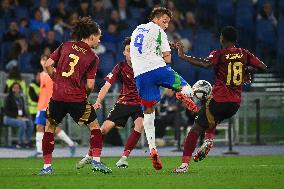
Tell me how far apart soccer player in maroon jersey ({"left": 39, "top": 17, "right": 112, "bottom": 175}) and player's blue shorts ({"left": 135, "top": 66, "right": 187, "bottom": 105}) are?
78 centimetres

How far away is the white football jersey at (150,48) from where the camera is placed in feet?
49.4

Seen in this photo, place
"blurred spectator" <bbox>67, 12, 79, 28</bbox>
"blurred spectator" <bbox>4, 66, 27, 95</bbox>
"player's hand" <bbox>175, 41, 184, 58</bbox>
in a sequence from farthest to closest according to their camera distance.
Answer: "blurred spectator" <bbox>67, 12, 79, 28</bbox>
"blurred spectator" <bbox>4, 66, 27, 95</bbox>
"player's hand" <bbox>175, 41, 184, 58</bbox>

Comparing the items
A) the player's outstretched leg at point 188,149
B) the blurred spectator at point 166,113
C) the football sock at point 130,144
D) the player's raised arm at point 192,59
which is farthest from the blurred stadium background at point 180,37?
the player's raised arm at point 192,59

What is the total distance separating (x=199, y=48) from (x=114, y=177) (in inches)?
599

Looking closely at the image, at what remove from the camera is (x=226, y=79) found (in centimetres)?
1568

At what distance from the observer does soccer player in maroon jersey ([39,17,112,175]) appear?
14.7m

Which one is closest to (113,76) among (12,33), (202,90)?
(202,90)

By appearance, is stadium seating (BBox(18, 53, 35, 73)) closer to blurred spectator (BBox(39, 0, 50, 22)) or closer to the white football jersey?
blurred spectator (BBox(39, 0, 50, 22))

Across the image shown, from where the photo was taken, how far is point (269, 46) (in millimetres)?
30250

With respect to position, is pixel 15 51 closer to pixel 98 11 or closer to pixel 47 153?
pixel 98 11

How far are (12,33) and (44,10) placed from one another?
1799 millimetres

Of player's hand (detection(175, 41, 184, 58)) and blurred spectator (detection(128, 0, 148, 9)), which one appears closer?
player's hand (detection(175, 41, 184, 58))

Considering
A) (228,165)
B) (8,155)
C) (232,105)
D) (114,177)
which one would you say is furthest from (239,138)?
(114,177)

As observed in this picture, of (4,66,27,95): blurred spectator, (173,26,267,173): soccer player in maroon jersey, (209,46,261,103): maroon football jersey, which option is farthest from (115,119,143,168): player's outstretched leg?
(4,66,27,95): blurred spectator
